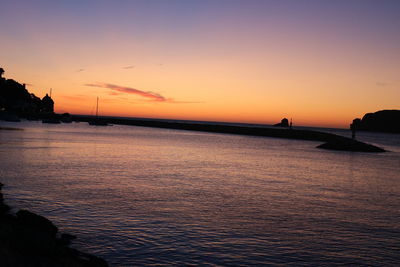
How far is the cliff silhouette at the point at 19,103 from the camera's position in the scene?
15238cm

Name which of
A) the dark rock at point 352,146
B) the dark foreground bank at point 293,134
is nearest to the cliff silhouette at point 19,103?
the dark foreground bank at point 293,134

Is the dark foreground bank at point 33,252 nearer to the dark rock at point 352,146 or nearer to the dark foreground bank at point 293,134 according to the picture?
the dark rock at point 352,146

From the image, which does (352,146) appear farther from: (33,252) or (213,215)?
(33,252)

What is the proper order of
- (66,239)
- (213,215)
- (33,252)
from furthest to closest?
(213,215)
(66,239)
(33,252)

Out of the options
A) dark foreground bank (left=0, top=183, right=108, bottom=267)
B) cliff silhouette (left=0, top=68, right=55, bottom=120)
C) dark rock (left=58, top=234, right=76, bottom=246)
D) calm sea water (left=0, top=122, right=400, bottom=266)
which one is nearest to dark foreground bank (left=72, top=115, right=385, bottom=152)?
cliff silhouette (left=0, top=68, right=55, bottom=120)

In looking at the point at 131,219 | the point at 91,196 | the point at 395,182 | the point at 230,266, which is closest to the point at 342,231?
the point at 230,266

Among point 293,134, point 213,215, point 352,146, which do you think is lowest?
point 213,215

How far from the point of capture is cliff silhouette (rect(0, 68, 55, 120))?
5999 inches

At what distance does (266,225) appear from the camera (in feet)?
43.7

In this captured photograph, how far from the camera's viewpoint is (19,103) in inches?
6437

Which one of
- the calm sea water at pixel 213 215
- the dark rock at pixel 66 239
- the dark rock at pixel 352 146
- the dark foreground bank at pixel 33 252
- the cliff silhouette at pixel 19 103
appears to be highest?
the cliff silhouette at pixel 19 103

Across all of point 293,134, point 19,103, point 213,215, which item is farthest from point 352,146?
point 19,103

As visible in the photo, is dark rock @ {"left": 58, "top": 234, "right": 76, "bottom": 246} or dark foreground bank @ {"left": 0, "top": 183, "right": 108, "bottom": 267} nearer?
dark foreground bank @ {"left": 0, "top": 183, "right": 108, "bottom": 267}

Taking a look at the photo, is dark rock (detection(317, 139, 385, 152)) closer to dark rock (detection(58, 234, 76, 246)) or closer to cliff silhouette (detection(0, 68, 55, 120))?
dark rock (detection(58, 234, 76, 246))
